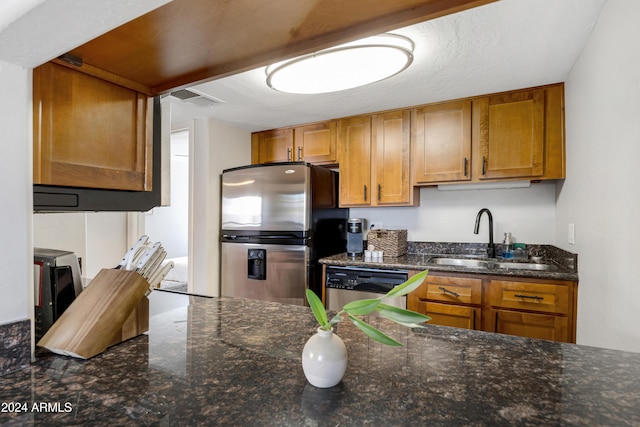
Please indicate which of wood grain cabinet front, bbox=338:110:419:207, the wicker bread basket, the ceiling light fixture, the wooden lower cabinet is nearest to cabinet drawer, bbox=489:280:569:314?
the wooden lower cabinet

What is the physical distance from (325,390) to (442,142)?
239 centimetres

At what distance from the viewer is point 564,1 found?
1.41 metres

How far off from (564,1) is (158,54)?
164cm

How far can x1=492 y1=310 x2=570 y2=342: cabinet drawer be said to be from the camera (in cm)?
202

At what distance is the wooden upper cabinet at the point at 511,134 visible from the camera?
2338 mm

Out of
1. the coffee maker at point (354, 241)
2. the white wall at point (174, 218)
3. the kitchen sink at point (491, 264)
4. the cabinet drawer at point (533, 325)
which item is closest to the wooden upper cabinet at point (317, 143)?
the coffee maker at point (354, 241)

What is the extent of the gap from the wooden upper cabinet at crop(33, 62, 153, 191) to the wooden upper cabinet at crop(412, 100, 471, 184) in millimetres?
2155

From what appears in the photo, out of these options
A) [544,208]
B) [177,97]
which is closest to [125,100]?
[177,97]

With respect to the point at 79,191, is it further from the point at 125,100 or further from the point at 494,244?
the point at 494,244

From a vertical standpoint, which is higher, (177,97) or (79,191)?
(177,97)

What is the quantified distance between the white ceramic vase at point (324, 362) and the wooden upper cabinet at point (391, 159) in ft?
7.35

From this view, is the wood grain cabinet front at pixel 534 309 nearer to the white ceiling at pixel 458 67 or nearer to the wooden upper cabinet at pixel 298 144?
the white ceiling at pixel 458 67

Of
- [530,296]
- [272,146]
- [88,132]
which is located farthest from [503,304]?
[272,146]

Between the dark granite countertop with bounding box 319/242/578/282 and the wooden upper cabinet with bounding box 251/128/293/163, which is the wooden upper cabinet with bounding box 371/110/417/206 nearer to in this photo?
the dark granite countertop with bounding box 319/242/578/282
